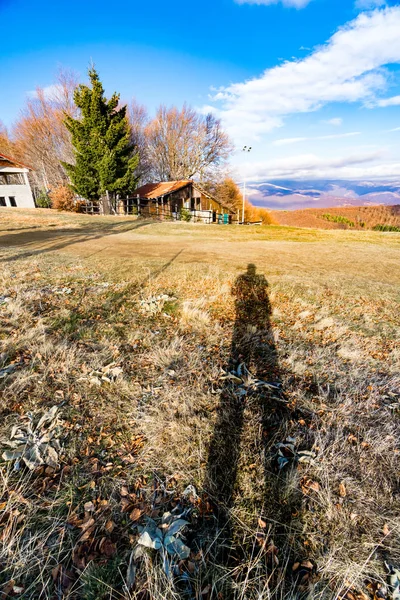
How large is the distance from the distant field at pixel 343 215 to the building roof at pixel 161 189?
77.9 feet

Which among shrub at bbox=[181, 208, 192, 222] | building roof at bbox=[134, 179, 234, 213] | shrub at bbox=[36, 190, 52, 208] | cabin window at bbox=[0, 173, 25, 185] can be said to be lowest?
shrub at bbox=[181, 208, 192, 222]

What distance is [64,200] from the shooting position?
29391 mm

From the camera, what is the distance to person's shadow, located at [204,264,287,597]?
6.27 feet

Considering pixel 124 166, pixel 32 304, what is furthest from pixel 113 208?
pixel 32 304

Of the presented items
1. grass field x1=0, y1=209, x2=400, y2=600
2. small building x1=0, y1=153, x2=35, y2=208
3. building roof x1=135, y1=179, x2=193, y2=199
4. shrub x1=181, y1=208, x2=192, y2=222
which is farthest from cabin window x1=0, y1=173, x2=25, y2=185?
grass field x1=0, y1=209, x2=400, y2=600

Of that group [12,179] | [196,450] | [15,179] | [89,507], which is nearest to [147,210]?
[15,179]

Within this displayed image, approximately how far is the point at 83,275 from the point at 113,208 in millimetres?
24705

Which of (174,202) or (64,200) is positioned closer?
(64,200)

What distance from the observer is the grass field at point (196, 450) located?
1.59 m

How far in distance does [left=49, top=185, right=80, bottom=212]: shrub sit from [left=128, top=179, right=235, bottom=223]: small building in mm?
6044

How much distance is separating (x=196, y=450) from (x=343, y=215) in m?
67.5

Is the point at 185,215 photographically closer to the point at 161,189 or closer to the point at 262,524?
the point at 161,189

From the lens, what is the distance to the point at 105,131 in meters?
25.0

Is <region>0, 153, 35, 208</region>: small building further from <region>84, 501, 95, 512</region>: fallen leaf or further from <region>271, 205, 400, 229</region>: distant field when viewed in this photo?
<region>271, 205, 400, 229</region>: distant field
